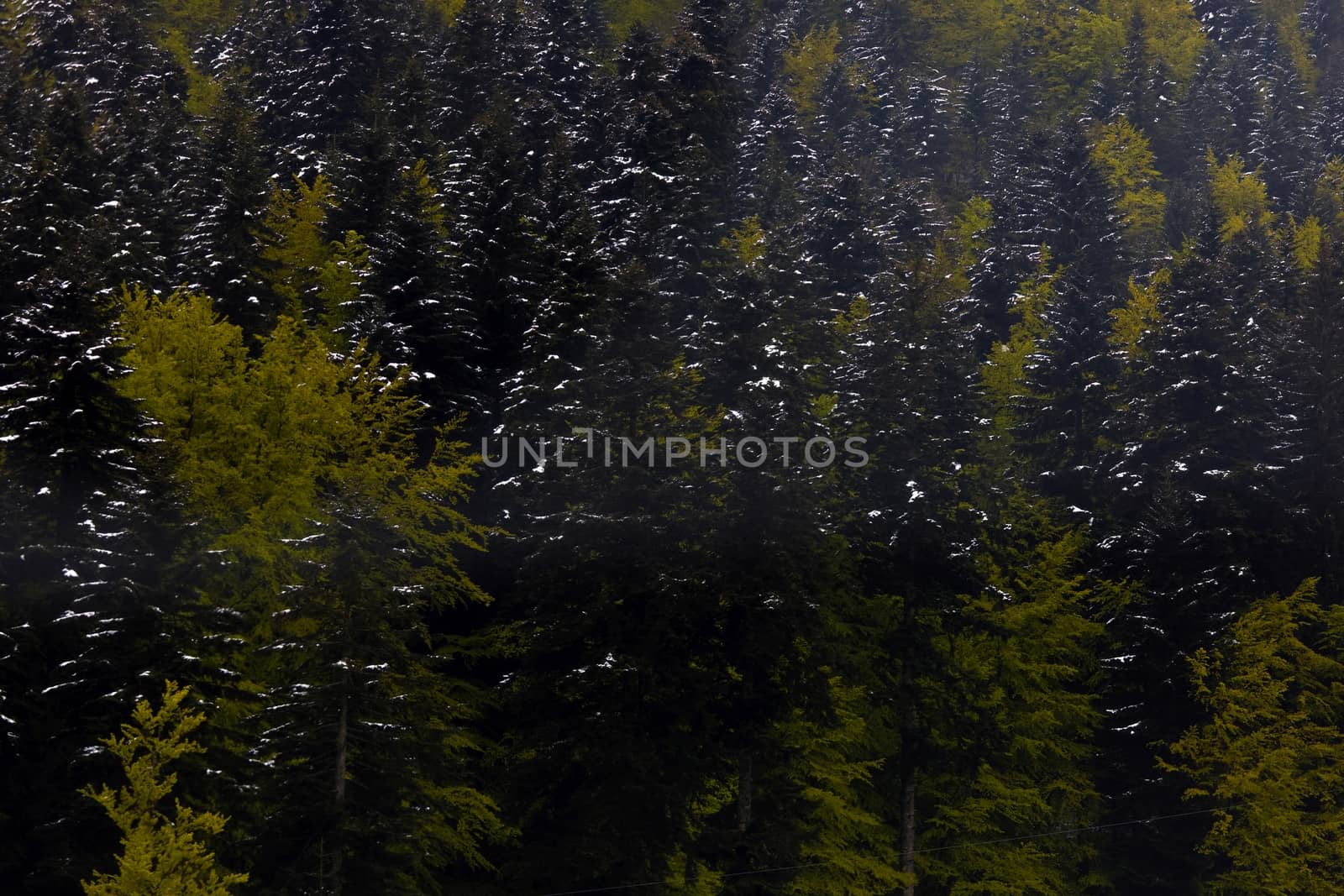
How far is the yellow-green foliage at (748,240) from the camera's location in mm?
44031

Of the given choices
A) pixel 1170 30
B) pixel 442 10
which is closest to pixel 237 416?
pixel 442 10

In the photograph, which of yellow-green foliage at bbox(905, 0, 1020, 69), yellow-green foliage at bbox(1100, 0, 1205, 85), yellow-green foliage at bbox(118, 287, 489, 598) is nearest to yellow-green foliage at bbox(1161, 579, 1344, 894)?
yellow-green foliage at bbox(118, 287, 489, 598)

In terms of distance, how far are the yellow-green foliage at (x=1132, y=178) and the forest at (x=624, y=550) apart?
18.8 metres

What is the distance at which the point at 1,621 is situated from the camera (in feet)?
83.5

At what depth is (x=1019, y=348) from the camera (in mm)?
55312

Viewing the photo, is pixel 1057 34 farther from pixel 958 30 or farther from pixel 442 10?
pixel 442 10

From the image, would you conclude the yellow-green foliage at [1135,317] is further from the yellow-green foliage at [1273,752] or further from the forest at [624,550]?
the yellow-green foliage at [1273,752]

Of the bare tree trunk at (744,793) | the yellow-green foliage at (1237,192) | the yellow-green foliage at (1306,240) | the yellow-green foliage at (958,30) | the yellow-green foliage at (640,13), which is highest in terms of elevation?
the yellow-green foliage at (640,13)

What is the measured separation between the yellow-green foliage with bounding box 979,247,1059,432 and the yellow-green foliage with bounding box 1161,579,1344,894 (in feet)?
37.3

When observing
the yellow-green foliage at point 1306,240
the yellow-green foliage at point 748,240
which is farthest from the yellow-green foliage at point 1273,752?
the yellow-green foliage at point 1306,240

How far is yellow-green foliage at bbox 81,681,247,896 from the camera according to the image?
22156 millimetres

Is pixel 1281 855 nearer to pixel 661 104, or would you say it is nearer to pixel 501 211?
pixel 501 211

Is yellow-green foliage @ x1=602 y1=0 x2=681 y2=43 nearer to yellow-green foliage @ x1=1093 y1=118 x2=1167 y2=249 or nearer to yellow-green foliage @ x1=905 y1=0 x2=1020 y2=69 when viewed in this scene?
yellow-green foliage @ x1=905 y1=0 x2=1020 y2=69

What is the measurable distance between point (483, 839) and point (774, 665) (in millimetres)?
7923
